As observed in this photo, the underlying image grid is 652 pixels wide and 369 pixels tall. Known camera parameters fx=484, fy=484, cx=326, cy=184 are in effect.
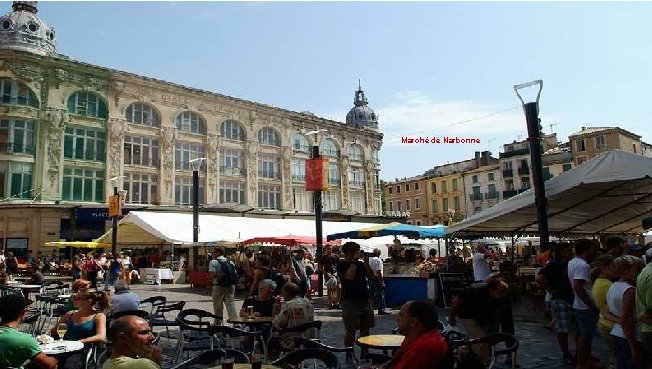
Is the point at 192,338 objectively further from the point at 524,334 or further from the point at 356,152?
the point at 356,152

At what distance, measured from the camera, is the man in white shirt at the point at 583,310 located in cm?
575

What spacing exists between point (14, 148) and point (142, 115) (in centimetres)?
824

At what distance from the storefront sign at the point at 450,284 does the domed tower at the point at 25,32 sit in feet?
103

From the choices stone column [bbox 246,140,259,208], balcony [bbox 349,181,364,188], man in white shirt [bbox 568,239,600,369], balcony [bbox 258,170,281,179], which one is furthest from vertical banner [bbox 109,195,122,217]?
balcony [bbox 349,181,364,188]

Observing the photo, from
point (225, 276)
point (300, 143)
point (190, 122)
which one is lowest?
point (225, 276)

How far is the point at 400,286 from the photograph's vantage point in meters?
13.6

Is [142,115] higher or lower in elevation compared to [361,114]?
lower

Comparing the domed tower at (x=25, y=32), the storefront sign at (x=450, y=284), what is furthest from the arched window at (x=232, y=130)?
the storefront sign at (x=450, y=284)

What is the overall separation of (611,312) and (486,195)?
5971 centimetres

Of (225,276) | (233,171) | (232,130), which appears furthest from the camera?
(232,130)

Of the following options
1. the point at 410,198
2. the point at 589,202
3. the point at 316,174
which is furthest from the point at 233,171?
the point at 410,198

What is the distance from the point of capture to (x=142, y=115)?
34.8 m

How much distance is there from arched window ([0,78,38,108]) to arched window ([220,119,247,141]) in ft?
42.7

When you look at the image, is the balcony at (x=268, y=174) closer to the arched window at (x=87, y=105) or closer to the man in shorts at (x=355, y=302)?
the arched window at (x=87, y=105)
